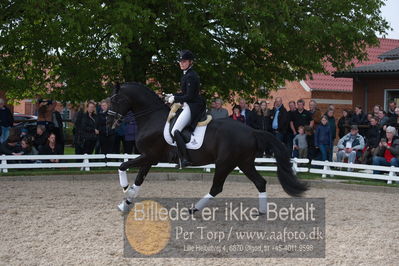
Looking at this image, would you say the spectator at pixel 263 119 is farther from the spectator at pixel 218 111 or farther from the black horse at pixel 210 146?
the black horse at pixel 210 146

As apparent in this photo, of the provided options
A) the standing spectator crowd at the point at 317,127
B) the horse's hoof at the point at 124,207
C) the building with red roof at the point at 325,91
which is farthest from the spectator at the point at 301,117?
the building with red roof at the point at 325,91

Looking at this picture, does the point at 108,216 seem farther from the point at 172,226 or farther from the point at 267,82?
the point at 267,82

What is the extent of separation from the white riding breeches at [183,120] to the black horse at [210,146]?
396 millimetres

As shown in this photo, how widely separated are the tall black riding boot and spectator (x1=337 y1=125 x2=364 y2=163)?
8442mm

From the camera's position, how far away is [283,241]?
27.3ft

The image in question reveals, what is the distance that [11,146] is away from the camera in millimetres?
18188

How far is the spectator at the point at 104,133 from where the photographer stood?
17562 mm

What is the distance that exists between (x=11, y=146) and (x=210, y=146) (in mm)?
9363

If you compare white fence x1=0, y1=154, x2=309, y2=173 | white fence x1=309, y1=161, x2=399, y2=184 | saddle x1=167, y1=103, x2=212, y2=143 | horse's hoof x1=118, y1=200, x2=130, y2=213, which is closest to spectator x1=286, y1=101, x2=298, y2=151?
white fence x1=0, y1=154, x2=309, y2=173

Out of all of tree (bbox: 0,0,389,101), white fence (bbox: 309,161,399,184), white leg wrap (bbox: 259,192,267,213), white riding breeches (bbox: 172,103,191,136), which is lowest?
white leg wrap (bbox: 259,192,267,213)

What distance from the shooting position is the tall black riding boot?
10.7 metres

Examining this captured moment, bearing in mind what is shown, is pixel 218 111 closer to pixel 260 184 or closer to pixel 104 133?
pixel 104 133

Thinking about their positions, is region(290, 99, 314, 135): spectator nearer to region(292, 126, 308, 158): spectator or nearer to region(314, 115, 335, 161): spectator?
region(292, 126, 308, 158): spectator

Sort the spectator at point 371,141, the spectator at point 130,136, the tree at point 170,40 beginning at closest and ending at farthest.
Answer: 1. the spectator at point 371,141
2. the tree at point 170,40
3. the spectator at point 130,136
